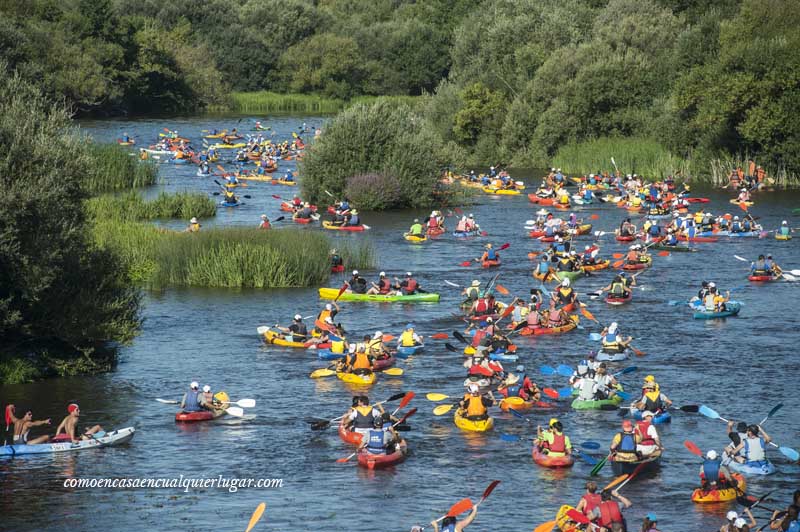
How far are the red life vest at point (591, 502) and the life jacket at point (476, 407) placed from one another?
24.2 ft

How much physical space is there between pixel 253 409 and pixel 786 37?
52711 mm

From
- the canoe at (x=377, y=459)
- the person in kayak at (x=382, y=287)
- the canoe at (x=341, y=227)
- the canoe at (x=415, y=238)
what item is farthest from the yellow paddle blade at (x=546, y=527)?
the canoe at (x=341, y=227)

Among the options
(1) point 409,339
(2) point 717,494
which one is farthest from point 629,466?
(1) point 409,339

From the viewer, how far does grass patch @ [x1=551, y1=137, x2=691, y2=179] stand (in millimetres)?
80025

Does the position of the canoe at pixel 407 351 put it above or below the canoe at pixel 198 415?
above

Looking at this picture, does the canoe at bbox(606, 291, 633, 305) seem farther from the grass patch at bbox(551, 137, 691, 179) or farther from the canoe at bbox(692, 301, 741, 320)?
the grass patch at bbox(551, 137, 691, 179)

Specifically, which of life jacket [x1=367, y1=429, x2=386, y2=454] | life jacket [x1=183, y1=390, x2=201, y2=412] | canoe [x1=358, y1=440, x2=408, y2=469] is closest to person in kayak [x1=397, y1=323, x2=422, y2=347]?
life jacket [x1=183, y1=390, x2=201, y2=412]

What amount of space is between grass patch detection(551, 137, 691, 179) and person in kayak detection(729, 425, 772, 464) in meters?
53.2

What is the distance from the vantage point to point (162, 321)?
4278 cm

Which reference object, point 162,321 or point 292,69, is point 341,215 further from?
point 292,69

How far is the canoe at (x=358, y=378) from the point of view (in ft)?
116

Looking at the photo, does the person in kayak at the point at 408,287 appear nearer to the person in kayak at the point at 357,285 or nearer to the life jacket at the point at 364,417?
the person in kayak at the point at 357,285

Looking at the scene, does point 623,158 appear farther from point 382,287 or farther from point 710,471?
point 710,471

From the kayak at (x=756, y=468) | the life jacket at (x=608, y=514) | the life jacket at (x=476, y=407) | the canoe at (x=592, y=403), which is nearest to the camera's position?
the life jacket at (x=608, y=514)
